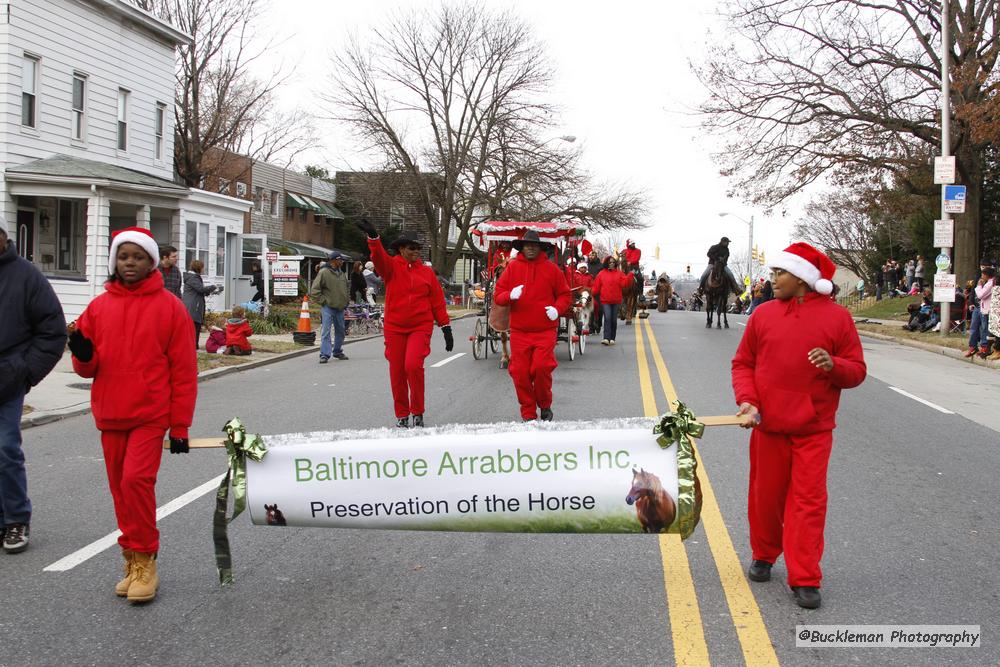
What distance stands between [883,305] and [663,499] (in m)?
37.3

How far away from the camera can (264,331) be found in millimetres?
22594

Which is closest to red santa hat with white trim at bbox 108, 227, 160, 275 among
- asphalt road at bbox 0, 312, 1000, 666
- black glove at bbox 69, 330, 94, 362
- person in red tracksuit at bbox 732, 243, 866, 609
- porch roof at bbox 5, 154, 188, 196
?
black glove at bbox 69, 330, 94, 362

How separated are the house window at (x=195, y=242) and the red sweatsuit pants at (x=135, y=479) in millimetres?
20990

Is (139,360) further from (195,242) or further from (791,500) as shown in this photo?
(195,242)

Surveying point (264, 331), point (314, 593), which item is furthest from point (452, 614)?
point (264, 331)

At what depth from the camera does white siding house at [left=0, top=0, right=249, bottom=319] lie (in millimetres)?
20375

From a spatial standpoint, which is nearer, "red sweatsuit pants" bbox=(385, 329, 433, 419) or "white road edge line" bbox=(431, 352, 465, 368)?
"red sweatsuit pants" bbox=(385, 329, 433, 419)

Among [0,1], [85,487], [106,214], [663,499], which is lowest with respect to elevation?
[85,487]

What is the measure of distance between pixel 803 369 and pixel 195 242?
22.7m

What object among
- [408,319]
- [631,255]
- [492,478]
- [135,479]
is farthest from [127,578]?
[631,255]

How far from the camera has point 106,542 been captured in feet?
18.6

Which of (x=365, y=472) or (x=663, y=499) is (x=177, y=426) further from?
(x=663, y=499)

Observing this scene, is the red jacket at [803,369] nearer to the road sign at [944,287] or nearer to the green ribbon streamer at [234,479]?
the green ribbon streamer at [234,479]

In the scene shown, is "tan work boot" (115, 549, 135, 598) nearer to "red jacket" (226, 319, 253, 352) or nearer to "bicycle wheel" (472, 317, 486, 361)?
"bicycle wheel" (472, 317, 486, 361)
